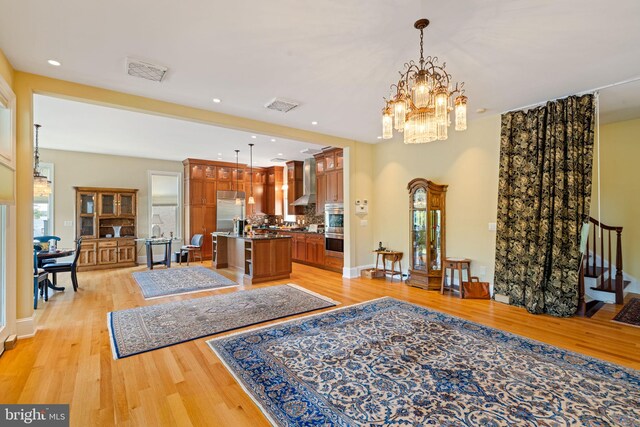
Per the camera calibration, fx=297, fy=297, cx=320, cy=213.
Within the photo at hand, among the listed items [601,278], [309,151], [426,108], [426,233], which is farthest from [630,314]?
[309,151]

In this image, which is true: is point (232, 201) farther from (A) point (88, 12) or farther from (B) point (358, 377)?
(B) point (358, 377)

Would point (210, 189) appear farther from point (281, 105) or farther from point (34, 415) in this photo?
point (34, 415)

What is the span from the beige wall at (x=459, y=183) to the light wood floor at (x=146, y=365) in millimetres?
1106

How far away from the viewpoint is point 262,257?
6113 mm

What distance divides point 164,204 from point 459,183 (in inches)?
320

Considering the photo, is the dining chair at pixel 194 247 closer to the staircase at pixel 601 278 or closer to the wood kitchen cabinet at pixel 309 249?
the wood kitchen cabinet at pixel 309 249

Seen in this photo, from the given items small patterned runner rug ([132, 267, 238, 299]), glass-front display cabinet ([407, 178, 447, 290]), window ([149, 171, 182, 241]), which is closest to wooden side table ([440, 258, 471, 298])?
glass-front display cabinet ([407, 178, 447, 290])

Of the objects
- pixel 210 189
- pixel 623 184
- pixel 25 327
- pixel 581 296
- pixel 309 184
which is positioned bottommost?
pixel 25 327

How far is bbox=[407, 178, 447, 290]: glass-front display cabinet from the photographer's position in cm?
552

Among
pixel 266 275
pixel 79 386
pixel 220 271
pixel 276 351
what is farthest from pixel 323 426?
pixel 220 271

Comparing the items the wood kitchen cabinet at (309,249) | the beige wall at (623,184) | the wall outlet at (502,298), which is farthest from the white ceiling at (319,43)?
Answer: the wood kitchen cabinet at (309,249)

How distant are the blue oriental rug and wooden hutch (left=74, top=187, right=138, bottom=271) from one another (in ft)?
20.3

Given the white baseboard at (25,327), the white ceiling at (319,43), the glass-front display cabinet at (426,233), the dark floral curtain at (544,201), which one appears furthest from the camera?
the glass-front display cabinet at (426,233)

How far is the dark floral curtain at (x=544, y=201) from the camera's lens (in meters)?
3.97
